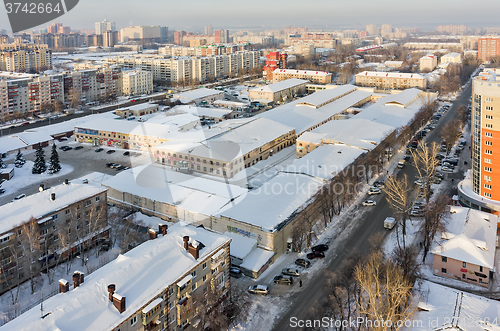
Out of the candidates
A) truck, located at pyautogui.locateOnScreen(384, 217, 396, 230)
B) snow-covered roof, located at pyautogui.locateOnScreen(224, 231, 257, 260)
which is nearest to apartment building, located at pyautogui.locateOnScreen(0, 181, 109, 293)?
snow-covered roof, located at pyautogui.locateOnScreen(224, 231, 257, 260)

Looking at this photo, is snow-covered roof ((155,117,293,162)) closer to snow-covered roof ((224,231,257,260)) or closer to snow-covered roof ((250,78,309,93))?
snow-covered roof ((224,231,257,260))

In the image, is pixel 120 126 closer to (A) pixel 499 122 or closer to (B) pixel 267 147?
(B) pixel 267 147

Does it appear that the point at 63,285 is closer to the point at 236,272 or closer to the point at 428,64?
the point at 236,272

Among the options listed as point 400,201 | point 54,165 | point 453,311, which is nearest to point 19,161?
point 54,165

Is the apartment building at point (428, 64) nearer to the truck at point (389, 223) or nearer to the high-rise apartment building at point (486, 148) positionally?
the high-rise apartment building at point (486, 148)

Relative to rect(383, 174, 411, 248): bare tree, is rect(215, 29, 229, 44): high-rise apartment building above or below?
above

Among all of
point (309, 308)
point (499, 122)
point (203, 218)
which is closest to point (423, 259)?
point (309, 308)
